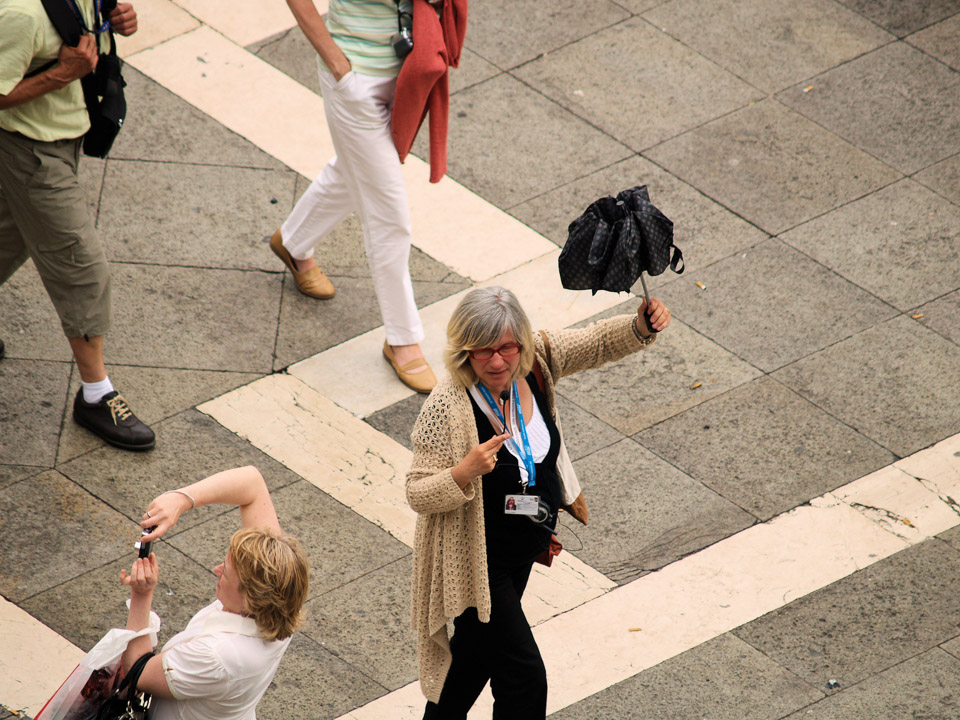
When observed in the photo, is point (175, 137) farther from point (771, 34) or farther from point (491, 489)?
point (491, 489)

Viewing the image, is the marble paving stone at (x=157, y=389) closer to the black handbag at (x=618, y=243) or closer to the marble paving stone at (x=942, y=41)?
the black handbag at (x=618, y=243)

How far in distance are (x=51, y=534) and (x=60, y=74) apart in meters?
1.96

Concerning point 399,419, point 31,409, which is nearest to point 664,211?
point 399,419

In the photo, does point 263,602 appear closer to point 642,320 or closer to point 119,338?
point 642,320

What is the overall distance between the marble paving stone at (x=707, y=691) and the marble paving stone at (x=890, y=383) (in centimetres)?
157

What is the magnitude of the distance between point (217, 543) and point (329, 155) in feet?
10.3

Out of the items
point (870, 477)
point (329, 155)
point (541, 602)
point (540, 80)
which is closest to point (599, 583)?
point (541, 602)

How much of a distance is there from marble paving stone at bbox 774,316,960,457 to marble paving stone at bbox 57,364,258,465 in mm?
2857

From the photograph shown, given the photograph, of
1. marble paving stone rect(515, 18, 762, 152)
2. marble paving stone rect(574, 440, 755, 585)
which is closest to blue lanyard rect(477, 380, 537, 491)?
marble paving stone rect(574, 440, 755, 585)

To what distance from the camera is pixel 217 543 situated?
18.8ft

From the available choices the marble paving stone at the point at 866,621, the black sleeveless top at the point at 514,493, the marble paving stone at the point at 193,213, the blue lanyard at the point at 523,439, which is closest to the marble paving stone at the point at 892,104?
the marble paving stone at the point at 866,621

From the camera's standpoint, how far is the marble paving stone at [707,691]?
5113 mm

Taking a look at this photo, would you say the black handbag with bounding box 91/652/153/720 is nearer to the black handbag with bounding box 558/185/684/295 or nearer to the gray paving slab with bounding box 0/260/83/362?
the black handbag with bounding box 558/185/684/295

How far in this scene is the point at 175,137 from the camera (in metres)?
8.15
